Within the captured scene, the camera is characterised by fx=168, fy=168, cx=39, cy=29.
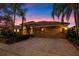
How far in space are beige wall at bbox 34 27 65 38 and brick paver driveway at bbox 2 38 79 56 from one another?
72mm

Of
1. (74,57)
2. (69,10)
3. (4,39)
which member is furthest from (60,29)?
(4,39)

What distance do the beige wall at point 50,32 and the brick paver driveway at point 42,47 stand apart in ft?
0.24

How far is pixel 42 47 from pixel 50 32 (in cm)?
30

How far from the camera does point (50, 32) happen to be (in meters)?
2.97

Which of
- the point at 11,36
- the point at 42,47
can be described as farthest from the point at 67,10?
the point at 11,36

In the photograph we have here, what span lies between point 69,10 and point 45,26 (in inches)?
19.6

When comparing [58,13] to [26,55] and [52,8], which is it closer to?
[52,8]

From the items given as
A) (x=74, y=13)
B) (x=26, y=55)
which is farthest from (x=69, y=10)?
(x=26, y=55)

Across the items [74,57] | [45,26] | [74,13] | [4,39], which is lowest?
[74,57]

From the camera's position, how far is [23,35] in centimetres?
300

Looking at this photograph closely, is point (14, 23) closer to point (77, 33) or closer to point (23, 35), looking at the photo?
point (23, 35)

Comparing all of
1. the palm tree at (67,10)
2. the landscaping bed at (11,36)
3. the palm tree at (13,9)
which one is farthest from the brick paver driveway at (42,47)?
the palm tree at (13,9)

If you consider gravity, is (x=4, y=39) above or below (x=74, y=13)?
below

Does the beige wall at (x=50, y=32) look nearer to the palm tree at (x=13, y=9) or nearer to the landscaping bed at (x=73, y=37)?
the landscaping bed at (x=73, y=37)
